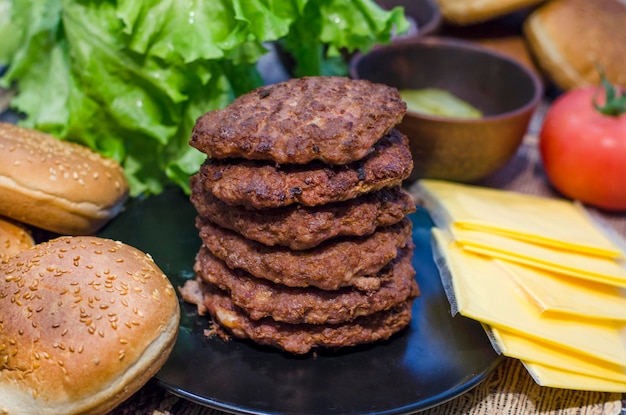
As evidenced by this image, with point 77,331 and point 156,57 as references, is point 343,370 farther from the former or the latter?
point 156,57

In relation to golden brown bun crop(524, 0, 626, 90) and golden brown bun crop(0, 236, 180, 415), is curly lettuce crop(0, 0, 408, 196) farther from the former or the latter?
golden brown bun crop(524, 0, 626, 90)

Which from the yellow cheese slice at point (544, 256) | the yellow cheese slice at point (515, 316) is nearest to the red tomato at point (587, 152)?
the yellow cheese slice at point (544, 256)

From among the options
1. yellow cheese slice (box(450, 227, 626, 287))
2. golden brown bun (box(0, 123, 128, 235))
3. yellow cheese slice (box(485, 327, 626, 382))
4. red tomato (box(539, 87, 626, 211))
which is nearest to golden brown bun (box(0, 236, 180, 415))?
golden brown bun (box(0, 123, 128, 235))

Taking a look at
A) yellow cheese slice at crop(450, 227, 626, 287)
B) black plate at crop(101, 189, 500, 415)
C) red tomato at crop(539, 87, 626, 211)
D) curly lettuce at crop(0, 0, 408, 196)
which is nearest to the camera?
black plate at crop(101, 189, 500, 415)

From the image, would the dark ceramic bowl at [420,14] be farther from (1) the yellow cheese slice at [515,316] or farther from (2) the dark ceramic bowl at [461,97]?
(1) the yellow cheese slice at [515,316]

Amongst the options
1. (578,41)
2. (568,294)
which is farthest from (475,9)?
(568,294)
